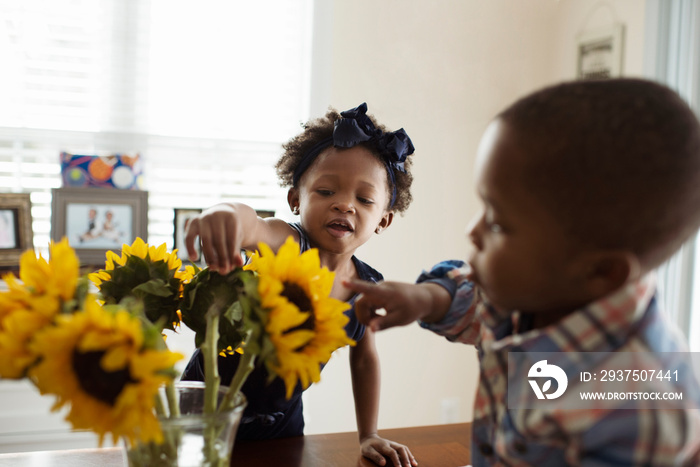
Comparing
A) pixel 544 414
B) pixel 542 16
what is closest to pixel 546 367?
pixel 544 414

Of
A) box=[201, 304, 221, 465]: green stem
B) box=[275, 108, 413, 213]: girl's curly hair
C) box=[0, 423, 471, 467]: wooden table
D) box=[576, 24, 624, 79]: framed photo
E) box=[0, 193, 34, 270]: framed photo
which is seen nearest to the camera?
box=[201, 304, 221, 465]: green stem

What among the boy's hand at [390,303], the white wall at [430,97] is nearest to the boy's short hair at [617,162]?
the boy's hand at [390,303]

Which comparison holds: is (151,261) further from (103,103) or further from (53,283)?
(103,103)

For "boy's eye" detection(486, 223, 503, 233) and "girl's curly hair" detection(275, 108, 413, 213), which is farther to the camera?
"girl's curly hair" detection(275, 108, 413, 213)

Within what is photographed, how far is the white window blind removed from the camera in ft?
6.83

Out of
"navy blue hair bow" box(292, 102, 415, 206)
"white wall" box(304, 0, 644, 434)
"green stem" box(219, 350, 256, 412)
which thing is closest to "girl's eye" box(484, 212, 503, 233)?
"green stem" box(219, 350, 256, 412)

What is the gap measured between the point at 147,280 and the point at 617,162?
1.50ft

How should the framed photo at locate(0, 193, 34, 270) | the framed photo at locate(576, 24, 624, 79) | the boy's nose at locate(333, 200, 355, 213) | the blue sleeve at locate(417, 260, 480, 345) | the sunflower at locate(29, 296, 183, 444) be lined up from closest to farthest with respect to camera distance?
the sunflower at locate(29, 296, 183, 444) → the blue sleeve at locate(417, 260, 480, 345) → the boy's nose at locate(333, 200, 355, 213) → the framed photo at locate(0, 193, 34, 270) → the framed photo at locate(576, 24, 624, 79)

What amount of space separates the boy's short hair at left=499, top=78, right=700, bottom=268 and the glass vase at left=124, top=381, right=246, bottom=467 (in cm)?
32

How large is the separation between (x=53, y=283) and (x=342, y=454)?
51 cm

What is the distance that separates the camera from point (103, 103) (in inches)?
84.6

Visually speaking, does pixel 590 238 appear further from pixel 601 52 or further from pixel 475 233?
pixel 601 52

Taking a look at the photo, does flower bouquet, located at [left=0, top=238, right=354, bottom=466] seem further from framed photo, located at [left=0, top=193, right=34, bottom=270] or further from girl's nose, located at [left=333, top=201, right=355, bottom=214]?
framed photo, located at [left=0, top=193, right=34, bottom=270]

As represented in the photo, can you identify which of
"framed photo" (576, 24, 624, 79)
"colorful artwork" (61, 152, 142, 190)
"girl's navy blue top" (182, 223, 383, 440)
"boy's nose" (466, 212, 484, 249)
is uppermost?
"framed photo" (576, 24, 624, 79)
